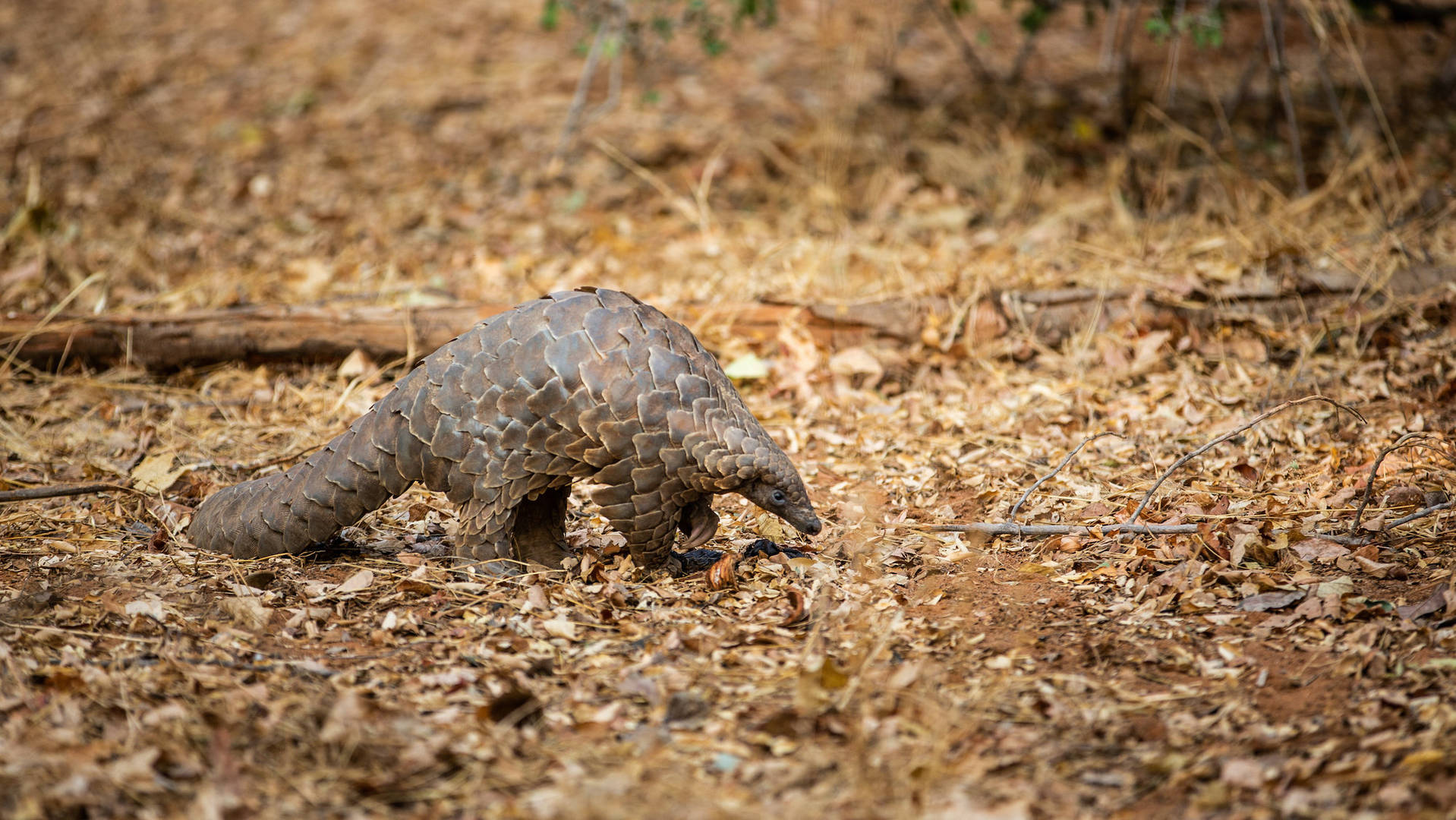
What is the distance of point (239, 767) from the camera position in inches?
109

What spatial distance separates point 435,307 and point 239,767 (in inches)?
141

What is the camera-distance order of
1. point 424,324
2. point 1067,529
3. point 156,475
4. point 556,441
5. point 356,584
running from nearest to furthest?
point 556,441 < point 356,584 < point 1067,529 < point 156,475 < point 424,324

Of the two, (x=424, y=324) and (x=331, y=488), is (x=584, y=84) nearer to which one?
(x=424, y=324)

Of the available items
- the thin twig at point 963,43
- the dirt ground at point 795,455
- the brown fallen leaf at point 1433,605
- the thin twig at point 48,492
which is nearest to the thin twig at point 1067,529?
the dirt ground at point 795,455

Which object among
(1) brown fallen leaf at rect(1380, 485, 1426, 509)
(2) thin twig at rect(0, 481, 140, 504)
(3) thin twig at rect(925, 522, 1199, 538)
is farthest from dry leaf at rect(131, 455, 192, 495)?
(1) brown fallen leaf at rect(1380, 485, 1426, 509)

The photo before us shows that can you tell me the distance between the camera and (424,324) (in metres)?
5.92

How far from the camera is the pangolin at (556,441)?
3.64 m

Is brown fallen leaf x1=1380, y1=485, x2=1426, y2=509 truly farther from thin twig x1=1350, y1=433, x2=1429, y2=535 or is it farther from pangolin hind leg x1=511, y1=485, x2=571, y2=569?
pangolin hind leg x1=511, y1=485, x2=571, y2=569

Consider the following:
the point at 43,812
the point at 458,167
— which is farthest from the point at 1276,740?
the point at 458,167

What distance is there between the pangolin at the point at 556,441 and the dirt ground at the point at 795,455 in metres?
0.24

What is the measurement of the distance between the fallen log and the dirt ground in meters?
0.09

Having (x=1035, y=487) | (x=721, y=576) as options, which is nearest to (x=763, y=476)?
(x=721, y=576)

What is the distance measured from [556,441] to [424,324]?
254 cm

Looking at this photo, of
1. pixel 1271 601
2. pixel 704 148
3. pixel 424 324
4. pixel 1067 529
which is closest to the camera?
pixel 1271 601
